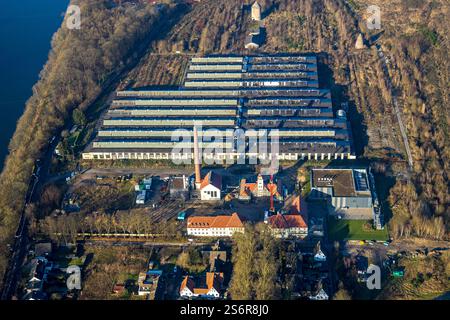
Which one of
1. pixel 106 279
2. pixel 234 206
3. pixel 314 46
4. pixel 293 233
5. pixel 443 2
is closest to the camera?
pixel 106 279

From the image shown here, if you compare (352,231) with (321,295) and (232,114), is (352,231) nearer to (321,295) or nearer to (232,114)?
(321,295)

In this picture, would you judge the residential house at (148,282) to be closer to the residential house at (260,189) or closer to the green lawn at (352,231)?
the residential house at (260,189)

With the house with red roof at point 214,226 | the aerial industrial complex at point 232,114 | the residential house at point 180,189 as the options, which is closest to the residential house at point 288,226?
Answer: the house with red roof at point 214,226

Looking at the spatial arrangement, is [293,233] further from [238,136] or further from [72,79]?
[72,79]

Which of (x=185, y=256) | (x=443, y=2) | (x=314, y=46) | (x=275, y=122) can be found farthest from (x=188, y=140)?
(x=443, y=2)

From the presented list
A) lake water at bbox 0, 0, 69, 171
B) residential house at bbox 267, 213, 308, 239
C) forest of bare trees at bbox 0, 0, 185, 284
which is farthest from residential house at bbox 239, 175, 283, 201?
lake water at bbox 0, 0, 69, 171

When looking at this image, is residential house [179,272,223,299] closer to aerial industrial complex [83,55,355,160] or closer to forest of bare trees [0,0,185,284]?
forest of bare trees [0,0,185,284]

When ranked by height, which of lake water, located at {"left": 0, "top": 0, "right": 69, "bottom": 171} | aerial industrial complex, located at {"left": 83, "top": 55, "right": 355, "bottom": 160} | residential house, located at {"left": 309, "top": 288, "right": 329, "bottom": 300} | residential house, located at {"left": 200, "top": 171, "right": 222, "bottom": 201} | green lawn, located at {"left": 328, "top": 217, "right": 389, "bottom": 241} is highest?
lake water, located at {"left": 0, "top": 0, "right": 69, "bottom": 171}
